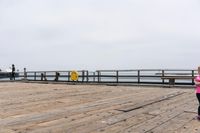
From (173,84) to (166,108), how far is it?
38.1 feet

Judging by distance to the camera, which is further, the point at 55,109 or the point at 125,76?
the point at 125,76

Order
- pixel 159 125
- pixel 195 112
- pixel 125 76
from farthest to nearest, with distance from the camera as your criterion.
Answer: pixel 125 76, pixel 195 112, pixel 159 125

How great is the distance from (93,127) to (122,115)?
6.23 feet

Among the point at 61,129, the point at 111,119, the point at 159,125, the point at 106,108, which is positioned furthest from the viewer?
the point at 106,108

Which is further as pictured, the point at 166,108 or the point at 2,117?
the point at 166,108

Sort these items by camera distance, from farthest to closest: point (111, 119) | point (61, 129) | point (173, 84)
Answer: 1. point (173, 84)
2. point (111, 119)
3. point (61, 129)

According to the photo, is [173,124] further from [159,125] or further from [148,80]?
[148,80]

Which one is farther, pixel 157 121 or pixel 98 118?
pixel 98 118

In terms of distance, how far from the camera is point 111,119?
346 inches

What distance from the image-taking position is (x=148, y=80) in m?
25.4

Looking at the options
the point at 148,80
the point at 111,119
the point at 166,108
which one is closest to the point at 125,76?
the point at 148,80

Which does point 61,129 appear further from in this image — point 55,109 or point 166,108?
point 166,108

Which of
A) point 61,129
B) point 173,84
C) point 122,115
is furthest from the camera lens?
point 173,84

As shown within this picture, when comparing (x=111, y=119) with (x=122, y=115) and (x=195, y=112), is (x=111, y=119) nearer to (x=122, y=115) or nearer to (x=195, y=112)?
(x=122, y=115)
